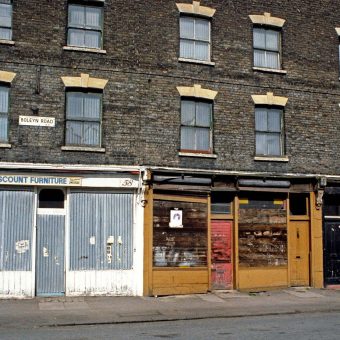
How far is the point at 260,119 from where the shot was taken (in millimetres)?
19188

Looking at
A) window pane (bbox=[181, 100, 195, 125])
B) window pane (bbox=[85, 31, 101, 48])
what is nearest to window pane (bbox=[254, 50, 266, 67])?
window pane (bbox=[181, 100, 195, 125])

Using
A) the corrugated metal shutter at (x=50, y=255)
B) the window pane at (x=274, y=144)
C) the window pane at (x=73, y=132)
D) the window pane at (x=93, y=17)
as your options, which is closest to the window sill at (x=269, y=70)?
the window pane at (x=274, y=144)

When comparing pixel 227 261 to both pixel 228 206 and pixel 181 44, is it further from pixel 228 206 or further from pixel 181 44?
pixel 181 44

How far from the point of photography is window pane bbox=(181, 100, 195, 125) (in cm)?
1828

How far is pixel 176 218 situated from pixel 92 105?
4.31m

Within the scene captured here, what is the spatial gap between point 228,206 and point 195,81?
4.19 meters

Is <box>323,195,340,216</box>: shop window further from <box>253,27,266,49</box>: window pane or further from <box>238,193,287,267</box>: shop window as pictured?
<box>253,27,266,49</box>: window pane

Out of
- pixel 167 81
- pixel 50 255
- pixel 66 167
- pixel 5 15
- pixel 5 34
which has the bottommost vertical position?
pixel 50 255

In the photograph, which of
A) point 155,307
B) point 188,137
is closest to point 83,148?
point 188,137

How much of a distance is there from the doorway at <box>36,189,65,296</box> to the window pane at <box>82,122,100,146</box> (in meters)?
1.81

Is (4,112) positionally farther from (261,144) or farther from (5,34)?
(261,144)

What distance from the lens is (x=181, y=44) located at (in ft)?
60.8

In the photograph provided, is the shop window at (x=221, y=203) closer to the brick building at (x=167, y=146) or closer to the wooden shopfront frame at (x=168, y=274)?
the brick building at (x=167, y=146)

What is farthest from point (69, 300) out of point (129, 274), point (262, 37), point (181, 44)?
point (262, 37)
